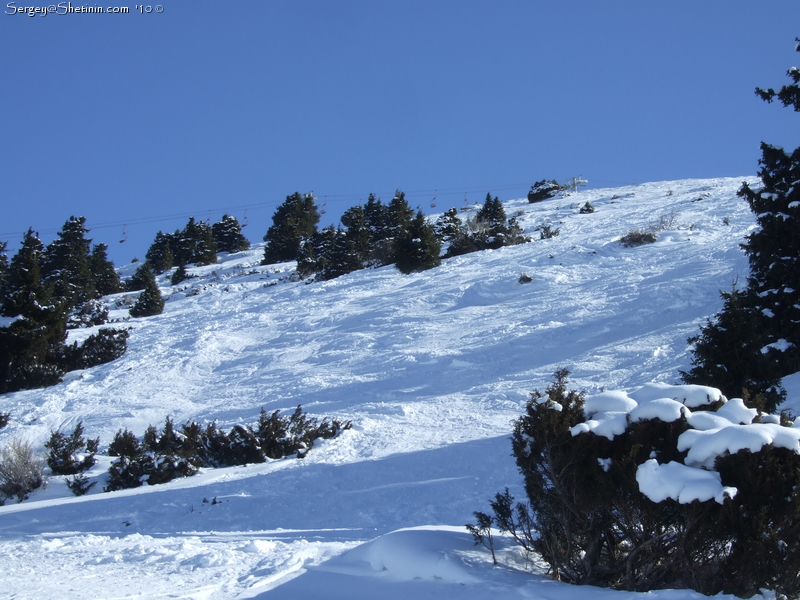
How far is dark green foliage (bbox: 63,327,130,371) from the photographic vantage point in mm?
20656

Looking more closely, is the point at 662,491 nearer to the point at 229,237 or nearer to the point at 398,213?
the point at 398,213

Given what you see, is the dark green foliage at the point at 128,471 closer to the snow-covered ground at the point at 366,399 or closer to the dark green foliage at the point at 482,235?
the snow-covered ground at the point at 366,399

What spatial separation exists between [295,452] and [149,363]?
10.1m

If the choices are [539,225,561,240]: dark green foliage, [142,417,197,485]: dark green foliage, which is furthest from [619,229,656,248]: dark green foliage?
[142,417,197,485]: dark green foliage

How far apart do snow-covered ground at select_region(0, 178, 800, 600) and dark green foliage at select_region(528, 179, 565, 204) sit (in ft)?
71.0

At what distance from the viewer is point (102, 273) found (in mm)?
42594

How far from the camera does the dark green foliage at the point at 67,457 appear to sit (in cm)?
1137

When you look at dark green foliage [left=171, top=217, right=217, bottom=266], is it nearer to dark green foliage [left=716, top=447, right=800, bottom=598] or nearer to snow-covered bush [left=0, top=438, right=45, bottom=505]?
snow-covered bush [left=0, top=438, right=45, bottom=505]

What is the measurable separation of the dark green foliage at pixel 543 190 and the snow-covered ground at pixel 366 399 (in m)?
21.6

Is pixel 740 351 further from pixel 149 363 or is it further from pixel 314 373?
pixel 149 363

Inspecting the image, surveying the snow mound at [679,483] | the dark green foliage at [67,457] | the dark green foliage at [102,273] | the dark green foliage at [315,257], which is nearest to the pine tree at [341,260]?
the dark green foliage at [315,257]

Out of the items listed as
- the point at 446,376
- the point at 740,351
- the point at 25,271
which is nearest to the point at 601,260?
the point at 446,376

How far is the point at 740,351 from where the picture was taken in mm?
8727

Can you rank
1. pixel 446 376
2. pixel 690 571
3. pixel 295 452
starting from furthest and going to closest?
pixel 446 376, pixel 295 452, pixel 690 571
